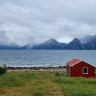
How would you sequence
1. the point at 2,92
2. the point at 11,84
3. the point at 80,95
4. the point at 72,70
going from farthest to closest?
the point at 72,70, the point at 11,84, the point at 2,92, the point at 80,95

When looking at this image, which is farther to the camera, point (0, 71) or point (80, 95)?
point (0, 71)

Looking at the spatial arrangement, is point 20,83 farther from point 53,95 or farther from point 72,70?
point 72,70

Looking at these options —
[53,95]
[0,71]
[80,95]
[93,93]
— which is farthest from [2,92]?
[0,71]

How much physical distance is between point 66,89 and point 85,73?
17396 mm

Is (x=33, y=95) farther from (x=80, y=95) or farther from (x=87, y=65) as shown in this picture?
(x=87, y=65)

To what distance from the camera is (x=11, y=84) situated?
23.1 meters

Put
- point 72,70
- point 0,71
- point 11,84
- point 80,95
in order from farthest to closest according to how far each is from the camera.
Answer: point 72,70 < point 0,71 < point 11,84 < point 80,95

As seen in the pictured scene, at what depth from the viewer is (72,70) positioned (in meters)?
36.3

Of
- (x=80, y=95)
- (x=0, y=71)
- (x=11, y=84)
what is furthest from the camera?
(x=0, y=71)

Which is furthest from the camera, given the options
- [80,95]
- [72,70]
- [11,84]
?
[72,70]

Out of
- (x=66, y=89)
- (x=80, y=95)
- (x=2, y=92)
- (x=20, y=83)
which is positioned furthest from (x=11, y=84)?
(x=80, y=95)

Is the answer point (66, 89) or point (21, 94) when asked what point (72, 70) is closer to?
point (66, 89)

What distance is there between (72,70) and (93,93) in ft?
60.2

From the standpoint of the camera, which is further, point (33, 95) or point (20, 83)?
point (20, 83)
